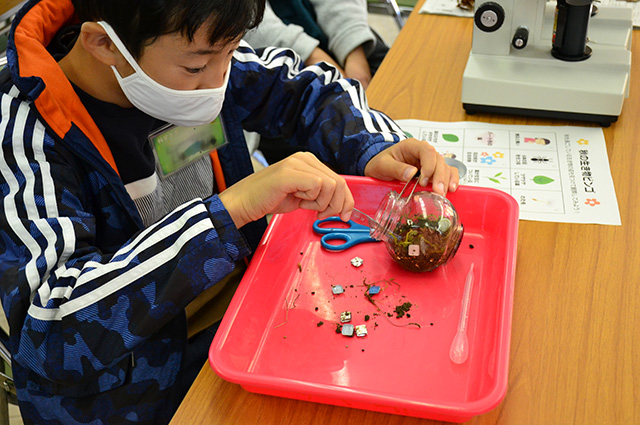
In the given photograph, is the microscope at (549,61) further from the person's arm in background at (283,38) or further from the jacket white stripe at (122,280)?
the jacket white stripe at (122,280)

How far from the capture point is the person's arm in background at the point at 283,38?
1.74m

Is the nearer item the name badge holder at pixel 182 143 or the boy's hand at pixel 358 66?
the name badge holder at pixel 182 143

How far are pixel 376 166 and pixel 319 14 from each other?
39.9 inches

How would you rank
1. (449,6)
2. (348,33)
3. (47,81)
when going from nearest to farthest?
(47,81), (449,6), (348,33)

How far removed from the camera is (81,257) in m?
0.81

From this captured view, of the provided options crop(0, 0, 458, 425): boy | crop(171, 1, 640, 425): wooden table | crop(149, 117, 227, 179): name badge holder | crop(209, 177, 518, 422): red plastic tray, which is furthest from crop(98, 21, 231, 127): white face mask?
crop(171, 1, 640, 425): wooden table

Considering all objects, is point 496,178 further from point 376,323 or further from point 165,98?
point 165,98

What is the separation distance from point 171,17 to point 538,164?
27.8 inches

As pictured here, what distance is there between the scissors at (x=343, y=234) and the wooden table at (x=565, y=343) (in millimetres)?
239

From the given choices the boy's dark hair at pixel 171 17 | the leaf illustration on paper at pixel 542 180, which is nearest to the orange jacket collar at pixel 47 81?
the boy's dark hair at pixel 171 17

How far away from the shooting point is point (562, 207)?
102cm

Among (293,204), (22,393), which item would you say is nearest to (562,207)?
(293,204)

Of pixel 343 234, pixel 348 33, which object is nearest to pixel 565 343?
pixel 343 234

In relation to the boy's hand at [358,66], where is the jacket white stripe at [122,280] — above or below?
above
